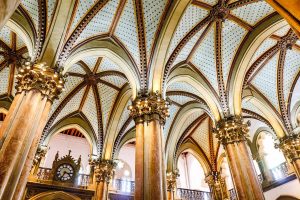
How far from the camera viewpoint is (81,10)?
701cm

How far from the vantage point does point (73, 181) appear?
34.8ft

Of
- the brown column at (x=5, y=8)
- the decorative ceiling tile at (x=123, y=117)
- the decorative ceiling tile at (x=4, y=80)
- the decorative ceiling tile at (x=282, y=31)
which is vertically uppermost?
the decorative ceiling tile at (x=282, y=31)

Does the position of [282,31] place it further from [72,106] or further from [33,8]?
[72,106]

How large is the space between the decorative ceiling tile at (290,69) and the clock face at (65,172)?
1005 cm

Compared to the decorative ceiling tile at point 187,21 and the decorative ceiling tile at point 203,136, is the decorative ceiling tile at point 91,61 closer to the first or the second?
the decorative ceiling tile at point 187,21

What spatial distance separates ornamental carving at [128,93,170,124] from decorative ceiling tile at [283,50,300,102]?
600 centimetres

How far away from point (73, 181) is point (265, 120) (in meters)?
9.04

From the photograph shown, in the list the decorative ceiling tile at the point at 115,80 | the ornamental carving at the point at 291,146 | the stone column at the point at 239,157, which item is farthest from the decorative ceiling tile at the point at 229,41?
the decorative ceiling tile at the point at 115,80

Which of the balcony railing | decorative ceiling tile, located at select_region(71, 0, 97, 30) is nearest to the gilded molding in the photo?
the balcony railing

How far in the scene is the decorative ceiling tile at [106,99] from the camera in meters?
10.7

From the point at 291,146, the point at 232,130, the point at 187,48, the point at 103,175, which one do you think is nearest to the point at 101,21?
the point at 187,48

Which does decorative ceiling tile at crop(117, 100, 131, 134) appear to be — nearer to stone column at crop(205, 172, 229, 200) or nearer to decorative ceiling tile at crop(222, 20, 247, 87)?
decorative ceiling tile at crop(222, 20, 247, 87)

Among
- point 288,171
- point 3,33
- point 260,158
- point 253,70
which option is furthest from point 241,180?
point 3,33

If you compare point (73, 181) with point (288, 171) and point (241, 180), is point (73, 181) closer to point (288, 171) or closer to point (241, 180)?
point (241, 180)
